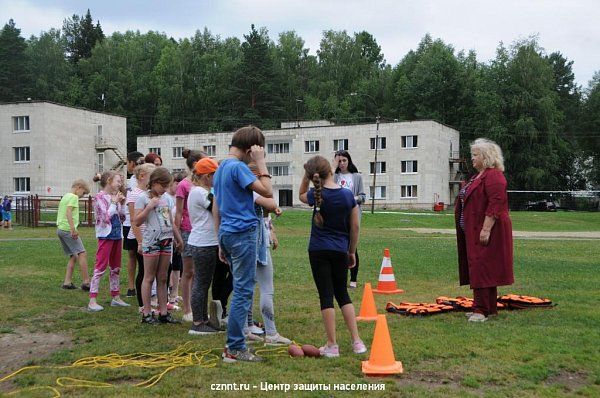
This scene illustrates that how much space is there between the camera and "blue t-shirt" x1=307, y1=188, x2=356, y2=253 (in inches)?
227

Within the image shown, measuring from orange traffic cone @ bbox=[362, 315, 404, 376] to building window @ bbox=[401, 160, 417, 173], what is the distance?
59929 millimetres

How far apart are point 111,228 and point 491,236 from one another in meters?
5.41

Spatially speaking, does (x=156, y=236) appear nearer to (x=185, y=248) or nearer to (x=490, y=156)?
(x=185, y=248)

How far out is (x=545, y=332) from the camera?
21.1 feet

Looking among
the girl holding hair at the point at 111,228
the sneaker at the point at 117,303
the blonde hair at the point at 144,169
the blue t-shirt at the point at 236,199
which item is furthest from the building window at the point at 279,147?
the blue t-shirt at the point at 236,199

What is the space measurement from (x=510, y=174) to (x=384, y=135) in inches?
690

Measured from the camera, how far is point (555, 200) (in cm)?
→ 6612

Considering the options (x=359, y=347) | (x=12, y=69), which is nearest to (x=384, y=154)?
(x=12, y=69)

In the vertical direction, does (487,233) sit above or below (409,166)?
below

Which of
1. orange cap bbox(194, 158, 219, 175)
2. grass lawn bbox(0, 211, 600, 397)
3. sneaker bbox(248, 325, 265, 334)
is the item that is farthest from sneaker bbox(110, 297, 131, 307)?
orange cap bbox(194, 158, 219, 175)

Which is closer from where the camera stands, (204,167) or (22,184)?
(204,167)

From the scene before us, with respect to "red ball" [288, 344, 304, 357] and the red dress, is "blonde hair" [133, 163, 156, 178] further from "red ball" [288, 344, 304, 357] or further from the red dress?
the red dress

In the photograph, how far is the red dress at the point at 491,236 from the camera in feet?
23.6

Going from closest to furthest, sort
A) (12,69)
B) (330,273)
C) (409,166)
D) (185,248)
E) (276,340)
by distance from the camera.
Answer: (330,273) → (276,340) → (185,248) → (409,166) → (12,69)
